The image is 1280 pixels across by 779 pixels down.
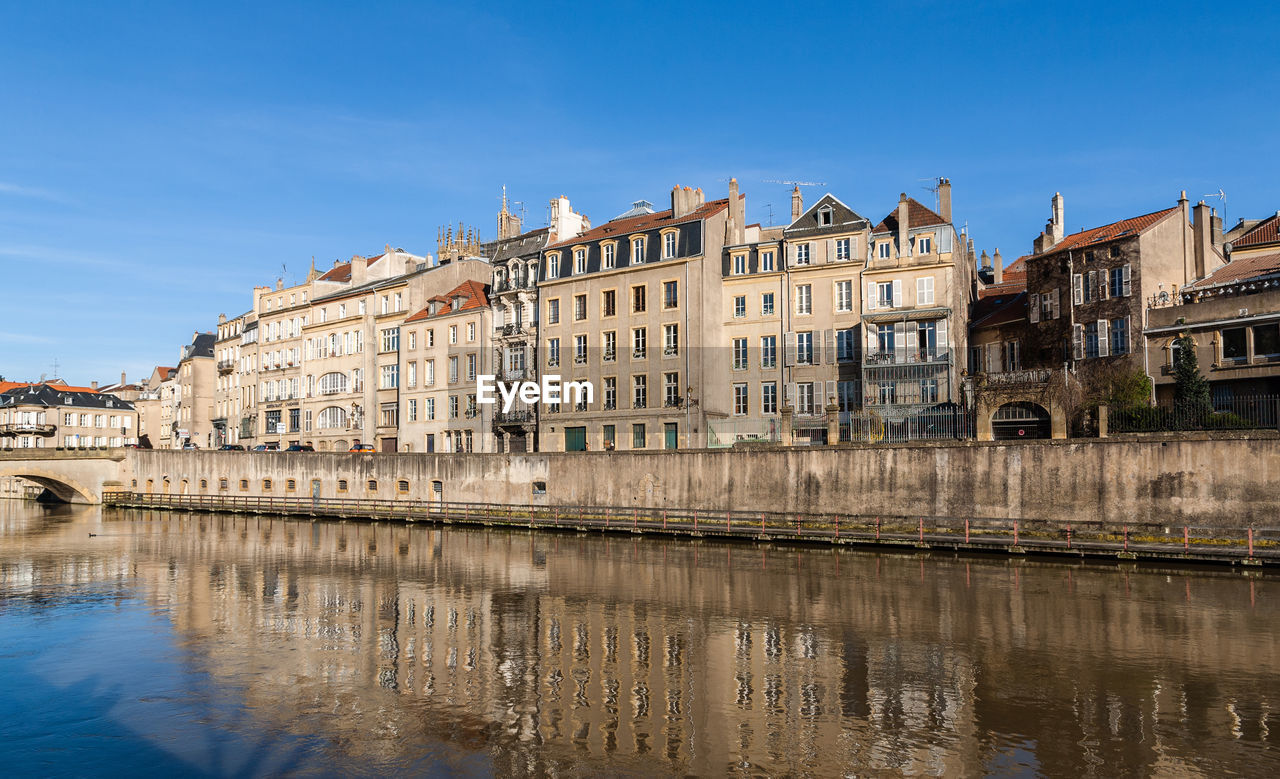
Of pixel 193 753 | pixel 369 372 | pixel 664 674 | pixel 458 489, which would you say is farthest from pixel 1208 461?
pixel 369 372

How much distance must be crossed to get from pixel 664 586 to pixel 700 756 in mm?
14562

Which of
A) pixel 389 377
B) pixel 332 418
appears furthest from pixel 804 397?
pixel 332 418

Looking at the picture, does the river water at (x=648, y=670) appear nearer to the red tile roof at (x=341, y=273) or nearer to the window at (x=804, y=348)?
the window at (x=804, y=348)

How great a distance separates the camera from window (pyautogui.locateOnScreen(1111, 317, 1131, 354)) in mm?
44906

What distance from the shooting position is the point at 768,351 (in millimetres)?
53781

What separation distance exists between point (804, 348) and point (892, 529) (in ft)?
57.5

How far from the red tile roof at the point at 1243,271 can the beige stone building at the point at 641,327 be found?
25875mm

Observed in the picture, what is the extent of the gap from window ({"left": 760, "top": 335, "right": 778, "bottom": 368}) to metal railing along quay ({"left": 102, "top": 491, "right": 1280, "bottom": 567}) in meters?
13.3

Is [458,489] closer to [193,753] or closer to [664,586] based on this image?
[664,586]

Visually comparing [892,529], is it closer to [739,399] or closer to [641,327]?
[739,399]

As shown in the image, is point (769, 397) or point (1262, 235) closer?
point (1262, 235)

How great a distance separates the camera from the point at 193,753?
12.9m
